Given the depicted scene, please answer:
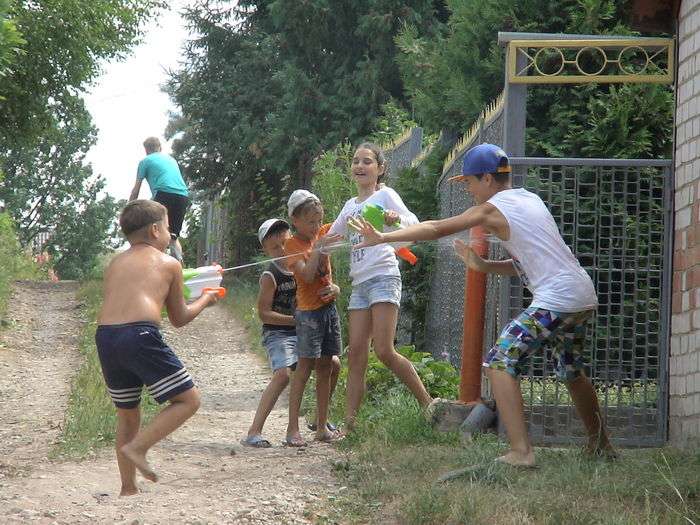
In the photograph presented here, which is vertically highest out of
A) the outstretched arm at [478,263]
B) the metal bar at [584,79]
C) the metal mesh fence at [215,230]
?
the metal mesh fence at [215,230]

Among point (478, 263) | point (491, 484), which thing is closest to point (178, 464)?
point (478, 263)

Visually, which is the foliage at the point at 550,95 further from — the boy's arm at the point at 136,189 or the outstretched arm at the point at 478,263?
the boy's arm at the point at 136,189

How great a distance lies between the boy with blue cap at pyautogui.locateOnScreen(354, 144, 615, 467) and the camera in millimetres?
5543

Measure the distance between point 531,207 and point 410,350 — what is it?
3479 millimetres

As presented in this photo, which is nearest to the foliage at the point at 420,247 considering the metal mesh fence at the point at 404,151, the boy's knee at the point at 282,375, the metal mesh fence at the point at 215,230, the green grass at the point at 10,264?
the metal mesh fence at the point at 404,151

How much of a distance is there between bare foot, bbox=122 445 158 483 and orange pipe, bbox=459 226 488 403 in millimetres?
2387

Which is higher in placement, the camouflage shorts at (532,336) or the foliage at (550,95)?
the foliage at (550,95)

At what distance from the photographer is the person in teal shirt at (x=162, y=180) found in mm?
11383

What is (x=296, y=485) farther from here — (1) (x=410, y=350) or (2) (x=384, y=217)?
(1) (x=410, y=350)

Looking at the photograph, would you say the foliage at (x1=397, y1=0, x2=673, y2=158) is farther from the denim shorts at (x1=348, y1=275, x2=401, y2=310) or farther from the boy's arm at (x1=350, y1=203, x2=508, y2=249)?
the boy's arm at (x1=350, y1=203, x2=508, y2=249)

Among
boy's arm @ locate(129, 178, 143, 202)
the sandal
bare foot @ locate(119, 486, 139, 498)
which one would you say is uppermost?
boy's arm @ locate(129, 178, 143, 202)

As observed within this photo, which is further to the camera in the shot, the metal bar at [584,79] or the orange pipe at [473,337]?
the orange pipe at [473,337]

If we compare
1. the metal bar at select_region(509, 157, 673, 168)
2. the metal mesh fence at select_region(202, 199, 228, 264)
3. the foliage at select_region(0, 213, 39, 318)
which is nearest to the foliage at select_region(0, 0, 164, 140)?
the foliage at select_region(0, 213, 39, 318)

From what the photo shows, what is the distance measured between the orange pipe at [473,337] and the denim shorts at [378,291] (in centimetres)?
46
